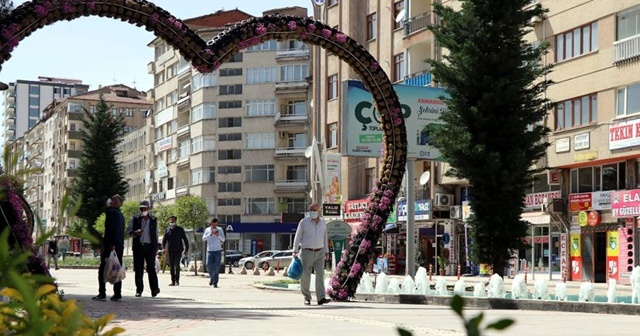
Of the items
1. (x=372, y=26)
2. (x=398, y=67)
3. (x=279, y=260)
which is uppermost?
(x=372, y=26)

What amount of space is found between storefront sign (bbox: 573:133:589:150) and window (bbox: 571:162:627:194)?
47.5 inches

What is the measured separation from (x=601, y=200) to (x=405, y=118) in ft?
54.4

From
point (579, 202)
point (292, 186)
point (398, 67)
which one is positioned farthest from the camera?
point (292, 186)

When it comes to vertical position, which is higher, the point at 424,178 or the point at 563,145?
the point at 563,145

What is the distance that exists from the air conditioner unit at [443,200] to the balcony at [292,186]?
135ft

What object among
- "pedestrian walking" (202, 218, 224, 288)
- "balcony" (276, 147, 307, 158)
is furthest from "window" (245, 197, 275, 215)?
"pedestrian walking" (202, 218, 224, 288)

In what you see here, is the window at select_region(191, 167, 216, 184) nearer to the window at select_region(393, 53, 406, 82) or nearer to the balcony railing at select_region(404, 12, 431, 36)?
the window at select_region(393, 53, 406, 82)

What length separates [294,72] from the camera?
9888 cm

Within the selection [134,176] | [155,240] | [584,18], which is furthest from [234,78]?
[155,240]

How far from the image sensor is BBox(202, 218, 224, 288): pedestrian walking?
30.6m

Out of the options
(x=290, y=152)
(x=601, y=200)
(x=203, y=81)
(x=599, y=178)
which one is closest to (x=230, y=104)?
(x=203, y=81)

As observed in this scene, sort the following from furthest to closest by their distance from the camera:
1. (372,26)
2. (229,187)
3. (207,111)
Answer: (207,111) → (229,187) → (372,26)

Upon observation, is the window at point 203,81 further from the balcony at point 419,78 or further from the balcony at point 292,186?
the balcony at point 419,78

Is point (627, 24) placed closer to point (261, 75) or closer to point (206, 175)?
point (261, 75)
